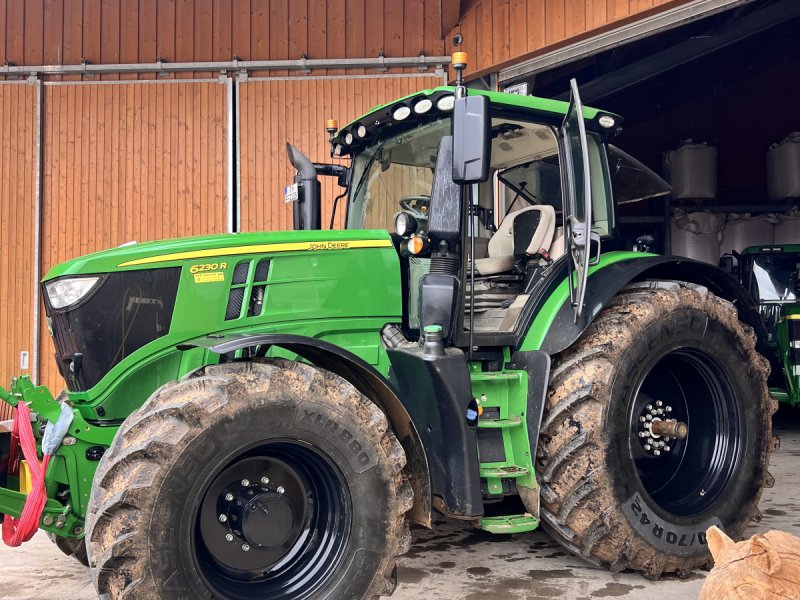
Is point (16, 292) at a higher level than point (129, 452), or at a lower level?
higher

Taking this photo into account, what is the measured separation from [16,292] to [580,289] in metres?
8.31

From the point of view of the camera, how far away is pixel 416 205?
4.37 metres

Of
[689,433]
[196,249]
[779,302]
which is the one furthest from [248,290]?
[779,302]

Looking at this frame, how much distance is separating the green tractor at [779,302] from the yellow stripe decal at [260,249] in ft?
23.7

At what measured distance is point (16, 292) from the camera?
32.0 feet

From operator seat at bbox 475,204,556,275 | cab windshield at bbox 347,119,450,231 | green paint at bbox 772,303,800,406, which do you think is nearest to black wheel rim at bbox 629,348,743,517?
operator seat at bbox 475,204,556,275

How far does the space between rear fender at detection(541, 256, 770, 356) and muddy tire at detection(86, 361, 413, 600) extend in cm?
117

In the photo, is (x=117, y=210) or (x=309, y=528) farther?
(x=117, y=210)

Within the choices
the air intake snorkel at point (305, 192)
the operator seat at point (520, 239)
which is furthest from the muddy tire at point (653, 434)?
the air intake snorkel at point (305, 192)

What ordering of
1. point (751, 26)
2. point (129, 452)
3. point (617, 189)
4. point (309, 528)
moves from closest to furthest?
point (129, 452) → point (309, 528) → point (617, 189) → point (751, 26)

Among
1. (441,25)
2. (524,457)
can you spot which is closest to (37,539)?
(524,457)

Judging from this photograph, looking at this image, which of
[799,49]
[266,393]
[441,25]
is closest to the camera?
[266,393]

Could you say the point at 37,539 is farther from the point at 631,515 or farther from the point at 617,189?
the point at 617,189

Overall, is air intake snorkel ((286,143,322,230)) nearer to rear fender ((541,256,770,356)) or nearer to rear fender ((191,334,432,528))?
rear fender ((191,334,432,528))
